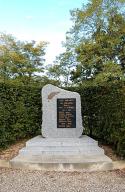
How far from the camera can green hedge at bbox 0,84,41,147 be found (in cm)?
1197

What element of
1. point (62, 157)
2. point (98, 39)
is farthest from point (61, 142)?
point (98, 39)

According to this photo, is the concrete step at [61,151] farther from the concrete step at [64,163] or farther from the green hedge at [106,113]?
the green hedge at [106,113]

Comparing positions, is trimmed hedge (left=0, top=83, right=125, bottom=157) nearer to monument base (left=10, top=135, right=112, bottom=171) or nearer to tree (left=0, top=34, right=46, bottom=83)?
monument base (left=10, top=135, right=112, bottom=171)

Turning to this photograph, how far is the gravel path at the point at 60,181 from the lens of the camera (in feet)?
24.8

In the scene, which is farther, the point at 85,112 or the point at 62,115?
the point at 85,112

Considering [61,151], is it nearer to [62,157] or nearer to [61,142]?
[62,157]

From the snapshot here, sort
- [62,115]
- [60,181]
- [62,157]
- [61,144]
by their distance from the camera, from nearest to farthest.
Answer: [60,181]
[62,157]
[61,144]
[62,115]

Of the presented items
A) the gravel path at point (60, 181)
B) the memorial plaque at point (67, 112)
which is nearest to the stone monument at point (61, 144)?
the memorial plaque at point (67, 112)

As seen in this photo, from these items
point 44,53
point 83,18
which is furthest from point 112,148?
point 44,53

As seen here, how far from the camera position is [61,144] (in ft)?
35.9

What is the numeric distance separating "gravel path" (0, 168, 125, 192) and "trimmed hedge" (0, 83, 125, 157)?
1.69 m

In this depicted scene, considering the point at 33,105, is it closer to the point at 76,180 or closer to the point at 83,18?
the point at 76,180

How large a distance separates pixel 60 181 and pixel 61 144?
2663 mm

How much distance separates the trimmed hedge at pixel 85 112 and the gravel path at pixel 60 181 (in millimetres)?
1694
